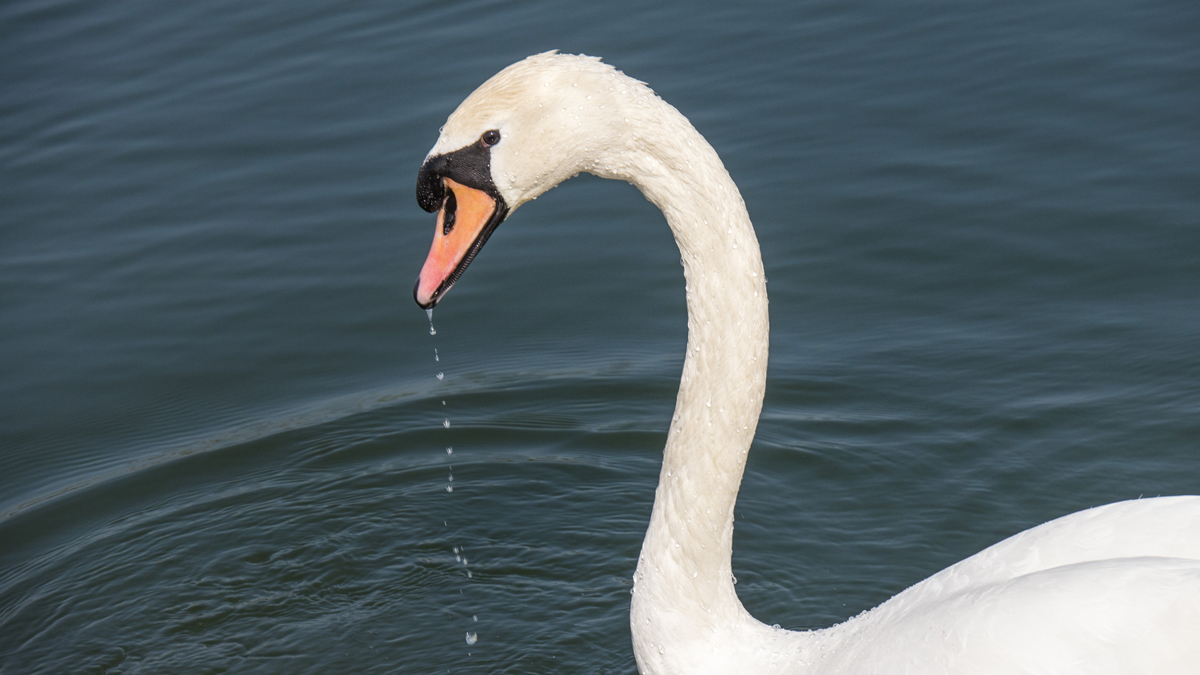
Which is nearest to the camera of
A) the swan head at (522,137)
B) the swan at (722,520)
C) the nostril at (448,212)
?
the swan at (722,520)

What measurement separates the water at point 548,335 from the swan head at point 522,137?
1926 mm

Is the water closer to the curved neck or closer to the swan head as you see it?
the curved neck

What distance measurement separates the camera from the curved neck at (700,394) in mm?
3502

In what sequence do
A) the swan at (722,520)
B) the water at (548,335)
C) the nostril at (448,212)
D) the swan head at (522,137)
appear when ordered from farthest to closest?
the water at (548,335), the nostril at (448,212), the swan head at (522,137), the swan at (722,520)

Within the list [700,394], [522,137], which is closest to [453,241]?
[522,137]

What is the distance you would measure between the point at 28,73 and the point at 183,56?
1.43 meters

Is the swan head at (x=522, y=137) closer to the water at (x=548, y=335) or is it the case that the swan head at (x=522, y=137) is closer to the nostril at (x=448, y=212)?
the nostril at (x=448, y=212)

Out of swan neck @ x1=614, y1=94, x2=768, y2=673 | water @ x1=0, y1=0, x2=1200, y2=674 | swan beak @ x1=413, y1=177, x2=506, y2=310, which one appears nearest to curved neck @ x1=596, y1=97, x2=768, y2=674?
swan neck @ x1=614, y1=94, x2=768, y2=673

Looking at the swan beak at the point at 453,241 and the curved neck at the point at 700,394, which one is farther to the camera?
the swan beak at the point at 453,241

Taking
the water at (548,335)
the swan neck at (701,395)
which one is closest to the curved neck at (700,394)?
the swan neck at (701,395)

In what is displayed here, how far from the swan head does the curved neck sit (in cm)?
10

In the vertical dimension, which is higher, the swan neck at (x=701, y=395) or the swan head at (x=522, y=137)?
the swan head at (x=522, y=137)

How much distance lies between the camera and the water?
5254 millimetres

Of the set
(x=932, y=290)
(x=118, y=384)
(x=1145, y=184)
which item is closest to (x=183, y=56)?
(x=118, y=384)
